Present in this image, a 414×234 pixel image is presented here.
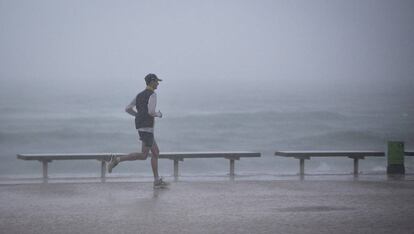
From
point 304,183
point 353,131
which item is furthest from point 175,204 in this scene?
point 353,131

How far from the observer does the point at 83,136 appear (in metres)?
61.4

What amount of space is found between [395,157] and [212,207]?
17.3ft

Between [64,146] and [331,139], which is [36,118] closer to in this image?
[64,146]

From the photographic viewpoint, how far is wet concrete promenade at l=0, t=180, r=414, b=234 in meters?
7.93

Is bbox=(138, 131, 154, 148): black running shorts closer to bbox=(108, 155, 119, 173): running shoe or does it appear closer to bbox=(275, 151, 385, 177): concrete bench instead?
bbox=(108, 155, 119, 173): running shoe

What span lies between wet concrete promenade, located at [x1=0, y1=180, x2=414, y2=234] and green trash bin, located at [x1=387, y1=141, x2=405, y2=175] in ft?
3.80

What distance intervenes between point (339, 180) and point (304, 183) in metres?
0.77

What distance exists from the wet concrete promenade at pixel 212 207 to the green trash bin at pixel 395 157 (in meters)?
1.16

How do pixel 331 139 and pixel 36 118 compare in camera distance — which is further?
pixel 36 118

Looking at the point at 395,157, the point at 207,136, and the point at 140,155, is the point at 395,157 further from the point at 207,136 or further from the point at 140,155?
the point at 207,136

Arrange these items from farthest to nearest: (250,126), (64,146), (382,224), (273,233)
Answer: (250,126) < (64,146) < (382,224) < (273,233)

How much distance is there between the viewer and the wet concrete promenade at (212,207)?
7926 millimetres

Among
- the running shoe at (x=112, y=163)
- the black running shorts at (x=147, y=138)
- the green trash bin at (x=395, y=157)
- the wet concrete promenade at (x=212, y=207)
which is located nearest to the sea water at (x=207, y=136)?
the green trash bin at (x=395, y=157)

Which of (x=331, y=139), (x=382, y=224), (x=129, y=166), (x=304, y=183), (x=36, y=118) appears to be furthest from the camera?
(x=36, y=118)
